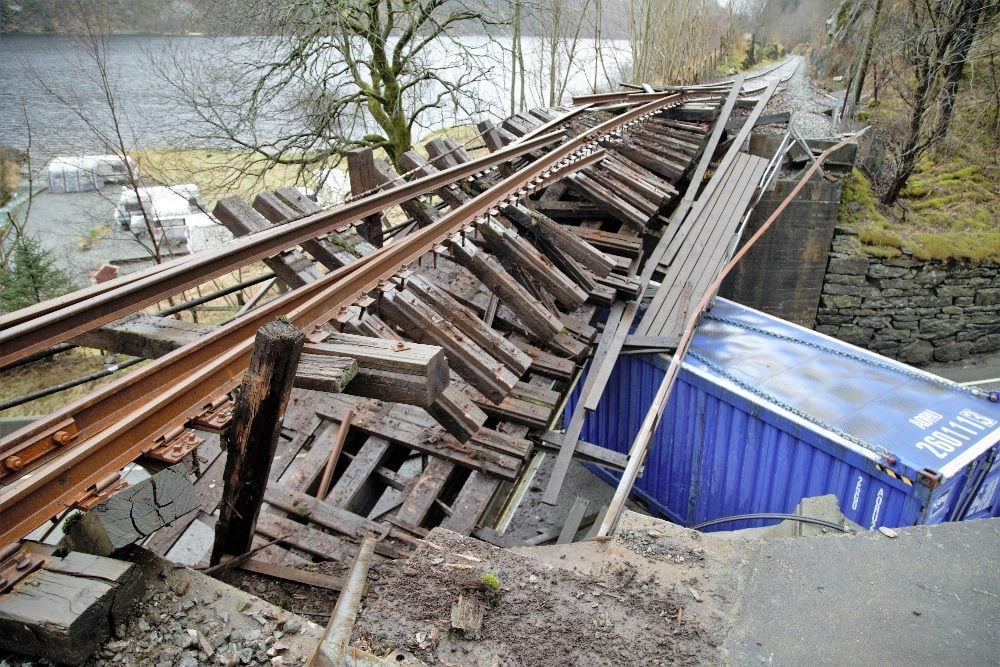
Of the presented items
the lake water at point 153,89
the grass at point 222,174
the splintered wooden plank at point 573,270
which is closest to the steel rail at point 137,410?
the splintered wooden plank at point 573,270

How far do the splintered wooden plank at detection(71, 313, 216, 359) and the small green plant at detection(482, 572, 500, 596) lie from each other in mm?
1920

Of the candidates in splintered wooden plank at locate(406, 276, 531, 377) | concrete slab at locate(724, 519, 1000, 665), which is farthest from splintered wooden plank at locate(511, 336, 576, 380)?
concrete slab at locate(724, 519, 1000, 665)

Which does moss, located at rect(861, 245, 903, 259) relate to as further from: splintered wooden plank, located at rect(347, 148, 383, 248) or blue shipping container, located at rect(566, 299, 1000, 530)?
splintered wooden plank, located at rect(347, 148, 383, 248)

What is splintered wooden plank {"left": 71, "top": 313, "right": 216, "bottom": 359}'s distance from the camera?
2.99 metres

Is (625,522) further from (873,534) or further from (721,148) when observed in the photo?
(721,148)

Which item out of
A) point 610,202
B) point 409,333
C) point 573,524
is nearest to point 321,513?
point 409,333

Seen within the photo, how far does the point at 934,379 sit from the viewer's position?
21.0ft

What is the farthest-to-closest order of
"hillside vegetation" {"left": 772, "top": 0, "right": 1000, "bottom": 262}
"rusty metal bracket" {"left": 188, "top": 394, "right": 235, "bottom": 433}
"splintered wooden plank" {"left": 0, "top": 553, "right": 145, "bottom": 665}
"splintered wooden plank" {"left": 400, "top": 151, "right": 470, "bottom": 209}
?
"hillside vegetation" {"left": 772, "top": 0, "right": 1000, "bottom": 262}, "splintered wooden plank" {"left": 400, "top": 151, "right": 470, "bottom": 209}, "rusty metal bracket" {"left": 188, "top": 394, "right": 235, "bottom": 433}, "splintered wooden plank" {"left": 0, "top": 553, "right": 145, "bottom": 665}

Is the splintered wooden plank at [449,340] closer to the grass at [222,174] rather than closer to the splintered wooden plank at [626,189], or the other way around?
the splintered wooden plank at [626,189]

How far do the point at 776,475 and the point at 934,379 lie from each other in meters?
2.05

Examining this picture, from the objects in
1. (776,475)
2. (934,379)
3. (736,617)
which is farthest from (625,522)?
(934,379)

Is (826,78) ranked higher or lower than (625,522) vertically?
higher

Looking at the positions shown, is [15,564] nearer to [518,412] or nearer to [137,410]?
[137,410]

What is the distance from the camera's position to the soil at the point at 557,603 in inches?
73.6
